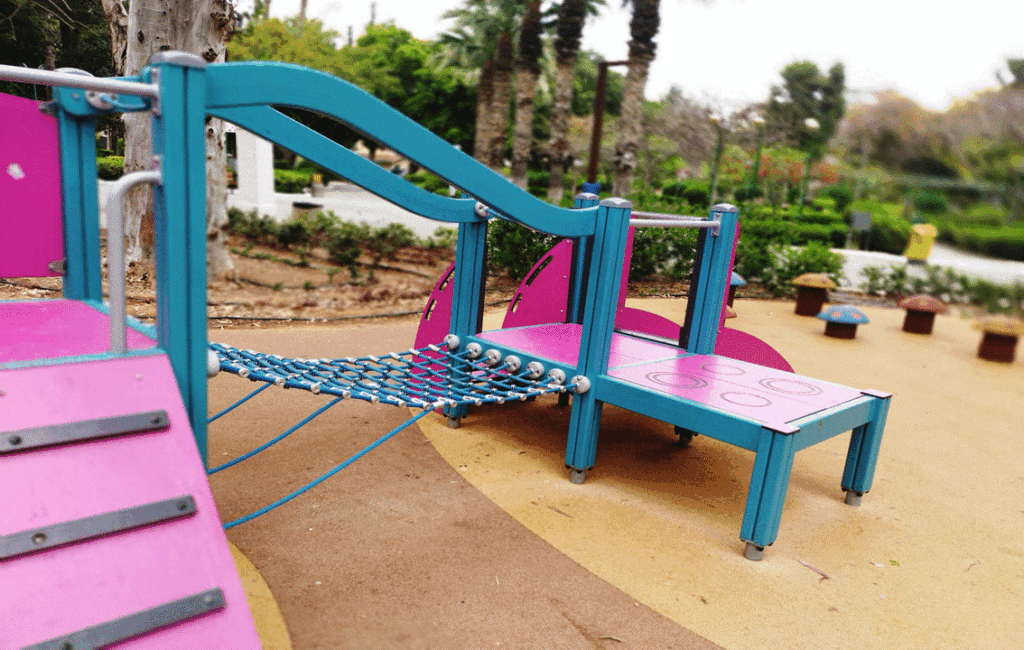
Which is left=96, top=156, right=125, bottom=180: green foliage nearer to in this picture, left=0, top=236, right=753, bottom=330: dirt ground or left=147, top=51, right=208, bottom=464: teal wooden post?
left=0, top=236, right=753, bottom=330: dirt ground

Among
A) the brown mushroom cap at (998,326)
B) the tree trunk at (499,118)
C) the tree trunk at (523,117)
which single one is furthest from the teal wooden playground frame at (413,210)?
the tree trunk at (499,118)

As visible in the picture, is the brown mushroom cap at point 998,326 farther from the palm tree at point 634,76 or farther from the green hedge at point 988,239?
the palm tree at point 634,76

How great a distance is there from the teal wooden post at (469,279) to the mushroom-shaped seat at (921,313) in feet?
20.7

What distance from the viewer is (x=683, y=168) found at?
29.2 meters

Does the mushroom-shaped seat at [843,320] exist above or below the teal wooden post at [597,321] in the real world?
→ below

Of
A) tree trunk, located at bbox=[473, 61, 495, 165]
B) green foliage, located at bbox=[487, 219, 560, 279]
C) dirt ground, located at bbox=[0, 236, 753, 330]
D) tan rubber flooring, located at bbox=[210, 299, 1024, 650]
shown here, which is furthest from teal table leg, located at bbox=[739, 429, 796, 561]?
tree trunk, located at bbox=[473, 61, 495, 165]

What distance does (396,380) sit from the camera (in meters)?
3.00

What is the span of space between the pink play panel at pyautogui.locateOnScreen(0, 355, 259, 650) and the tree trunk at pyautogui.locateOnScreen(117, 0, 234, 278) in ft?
16.4

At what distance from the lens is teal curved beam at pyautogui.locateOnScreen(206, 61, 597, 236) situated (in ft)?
5.84

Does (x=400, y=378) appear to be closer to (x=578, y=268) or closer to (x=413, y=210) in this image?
(x=413, y=210)

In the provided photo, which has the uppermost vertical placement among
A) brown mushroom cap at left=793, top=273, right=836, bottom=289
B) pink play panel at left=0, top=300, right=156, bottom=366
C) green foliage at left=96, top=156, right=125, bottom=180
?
green foliage at left=96, top=156, right=125, bottom=180

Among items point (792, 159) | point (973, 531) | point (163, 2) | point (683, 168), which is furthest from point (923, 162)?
point (683, 168)

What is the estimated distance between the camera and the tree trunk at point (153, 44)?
6.23 m

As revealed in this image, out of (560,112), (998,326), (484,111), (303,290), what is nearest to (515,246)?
(303,290)
